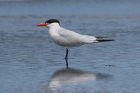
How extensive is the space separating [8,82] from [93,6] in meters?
14.4

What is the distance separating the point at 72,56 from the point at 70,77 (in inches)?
90.4

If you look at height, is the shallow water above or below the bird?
below

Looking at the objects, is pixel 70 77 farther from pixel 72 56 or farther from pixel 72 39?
pixel 72 56

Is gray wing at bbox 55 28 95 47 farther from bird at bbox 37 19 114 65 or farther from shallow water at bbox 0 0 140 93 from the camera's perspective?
shallow water at bbox 0 0 140 93

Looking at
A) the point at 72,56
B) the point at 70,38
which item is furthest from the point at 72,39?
the point at 72,56

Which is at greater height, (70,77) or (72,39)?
(72,39)

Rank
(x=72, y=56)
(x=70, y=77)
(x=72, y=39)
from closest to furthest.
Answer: (x=70, y=77)
(x=72, y=39)
(x=72, y=56)

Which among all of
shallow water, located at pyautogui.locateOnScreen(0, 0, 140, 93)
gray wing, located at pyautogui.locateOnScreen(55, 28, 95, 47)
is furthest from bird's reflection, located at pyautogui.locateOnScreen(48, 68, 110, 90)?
gray wing, located at pyautogui.locateOnScreen(55, 28, 95, 47)

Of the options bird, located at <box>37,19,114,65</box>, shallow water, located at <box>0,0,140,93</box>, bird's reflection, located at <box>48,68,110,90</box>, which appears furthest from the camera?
bird, located at <box>37,19,114,65</box>

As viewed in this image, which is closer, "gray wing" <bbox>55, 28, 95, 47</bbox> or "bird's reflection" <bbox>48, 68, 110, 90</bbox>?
"bird's reflection" <bbox>48, 68, 110, 90</bbox>

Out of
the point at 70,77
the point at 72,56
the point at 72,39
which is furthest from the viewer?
the point at 72,56

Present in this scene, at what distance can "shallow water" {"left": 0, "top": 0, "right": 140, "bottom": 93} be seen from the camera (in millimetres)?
8602

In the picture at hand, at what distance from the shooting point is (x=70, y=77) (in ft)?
30.5

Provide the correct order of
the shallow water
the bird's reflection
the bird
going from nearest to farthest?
the shallow water < the bird's reflection < the bird
